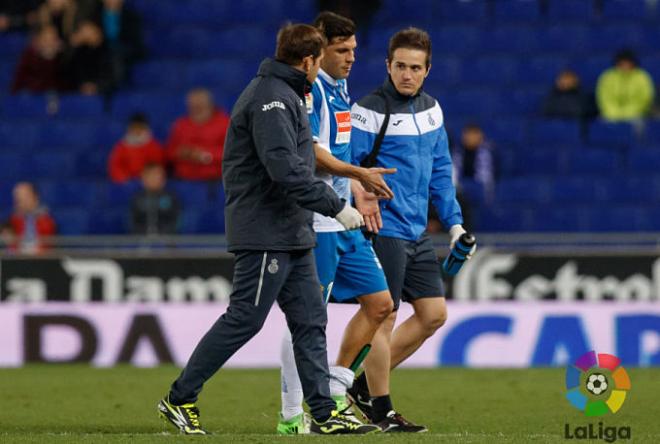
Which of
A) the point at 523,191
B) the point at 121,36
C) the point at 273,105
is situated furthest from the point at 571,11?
the point at 273,105

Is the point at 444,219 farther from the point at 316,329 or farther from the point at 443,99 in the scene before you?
the point at 443,99

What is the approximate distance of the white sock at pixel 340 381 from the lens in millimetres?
7500

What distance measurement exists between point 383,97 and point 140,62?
36.1ft

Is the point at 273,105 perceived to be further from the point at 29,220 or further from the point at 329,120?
the point at 29,220

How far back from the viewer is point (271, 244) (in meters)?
6.89

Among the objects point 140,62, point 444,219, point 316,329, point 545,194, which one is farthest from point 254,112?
point 140,62

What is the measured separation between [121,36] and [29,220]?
4.21m

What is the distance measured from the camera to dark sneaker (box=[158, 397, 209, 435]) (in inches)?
277

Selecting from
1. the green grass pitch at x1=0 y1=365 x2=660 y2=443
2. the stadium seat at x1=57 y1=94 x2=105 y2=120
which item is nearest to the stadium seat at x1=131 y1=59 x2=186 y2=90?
the stadium seat at x1=57 y1=94 x2=105 y2=120

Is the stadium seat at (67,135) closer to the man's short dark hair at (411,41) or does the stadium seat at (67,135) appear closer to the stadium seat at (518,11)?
the stadium seat at (518,11)

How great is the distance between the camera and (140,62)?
18.4 metres

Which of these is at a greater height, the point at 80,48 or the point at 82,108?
the point at 80,48

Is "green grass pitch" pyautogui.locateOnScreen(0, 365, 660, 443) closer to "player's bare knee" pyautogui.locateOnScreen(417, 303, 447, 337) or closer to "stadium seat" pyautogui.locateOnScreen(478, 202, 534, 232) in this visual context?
"player's bare knee" pyautogui.locateOnScreen(417, 303, 447, 337)

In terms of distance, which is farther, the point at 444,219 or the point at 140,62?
the point at 140,62
